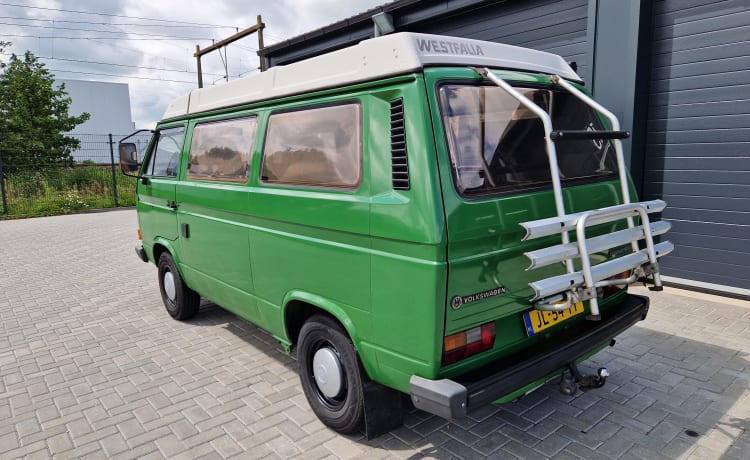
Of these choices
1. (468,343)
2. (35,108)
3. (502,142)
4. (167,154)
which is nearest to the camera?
(468,343)

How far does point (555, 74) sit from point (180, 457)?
3450mm

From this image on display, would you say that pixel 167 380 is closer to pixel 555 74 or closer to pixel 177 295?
pixel 177 295

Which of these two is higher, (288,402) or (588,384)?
(588,384)

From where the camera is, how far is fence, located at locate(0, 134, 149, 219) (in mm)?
15000

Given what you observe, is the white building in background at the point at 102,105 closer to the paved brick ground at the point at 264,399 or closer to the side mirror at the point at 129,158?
the side mirror at the point at 129,158

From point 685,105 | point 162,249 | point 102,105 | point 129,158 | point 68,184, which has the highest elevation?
point 102,105

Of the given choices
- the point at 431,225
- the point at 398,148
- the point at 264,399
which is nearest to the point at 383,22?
the point at 398,148

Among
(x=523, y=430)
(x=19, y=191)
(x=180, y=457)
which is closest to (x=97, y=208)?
(x=19, y=191)

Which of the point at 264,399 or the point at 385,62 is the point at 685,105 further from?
the point at 264,399

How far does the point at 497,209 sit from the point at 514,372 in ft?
2.84

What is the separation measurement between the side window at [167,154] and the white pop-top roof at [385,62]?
4.13 feet

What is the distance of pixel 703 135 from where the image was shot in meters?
5.74

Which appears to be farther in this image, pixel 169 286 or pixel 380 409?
pixel 169 286

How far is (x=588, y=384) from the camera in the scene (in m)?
2.89
